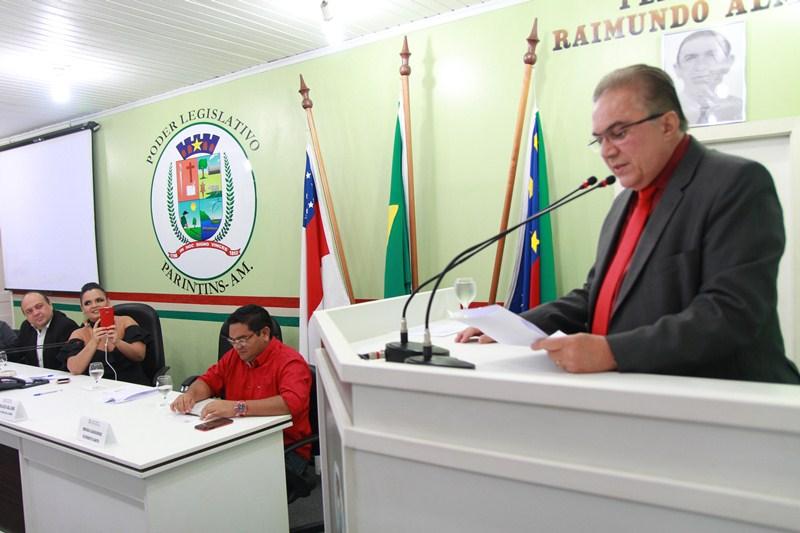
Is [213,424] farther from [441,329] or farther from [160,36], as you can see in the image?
[160,36]

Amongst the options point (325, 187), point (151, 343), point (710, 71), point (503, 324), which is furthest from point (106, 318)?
point (710, 71)

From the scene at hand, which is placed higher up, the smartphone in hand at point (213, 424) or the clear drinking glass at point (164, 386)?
the clear drinking glass at point (164, 386)

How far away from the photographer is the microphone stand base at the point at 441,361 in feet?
3.04

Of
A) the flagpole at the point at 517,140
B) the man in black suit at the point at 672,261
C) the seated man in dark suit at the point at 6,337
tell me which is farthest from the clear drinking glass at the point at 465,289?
the seated man in dark suit at the point at 6,337

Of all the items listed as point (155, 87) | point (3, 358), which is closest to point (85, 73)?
point (155, 87)

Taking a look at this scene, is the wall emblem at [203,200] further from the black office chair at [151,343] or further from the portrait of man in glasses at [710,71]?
the portrait of man in glasses at [710,71]

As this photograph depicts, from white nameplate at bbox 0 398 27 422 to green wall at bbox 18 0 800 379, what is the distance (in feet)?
6.41

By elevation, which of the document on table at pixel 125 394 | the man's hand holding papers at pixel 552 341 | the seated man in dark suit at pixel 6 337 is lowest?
the document on table at pixel 125 394

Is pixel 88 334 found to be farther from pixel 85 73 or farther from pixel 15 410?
pixel 85 73

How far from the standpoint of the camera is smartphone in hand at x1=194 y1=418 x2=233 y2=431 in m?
2.25

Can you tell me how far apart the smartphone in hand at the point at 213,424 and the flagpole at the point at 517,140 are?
1456mm

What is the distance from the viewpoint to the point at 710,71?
Result: 2.61m

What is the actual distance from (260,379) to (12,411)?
1.06 metres

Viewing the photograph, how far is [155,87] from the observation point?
4.78 m
